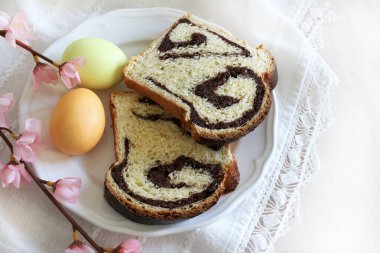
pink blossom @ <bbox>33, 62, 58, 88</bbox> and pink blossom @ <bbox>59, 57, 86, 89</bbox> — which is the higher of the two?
→ pink blossom @ <bbox>59, 57, 86, 89</bbox>

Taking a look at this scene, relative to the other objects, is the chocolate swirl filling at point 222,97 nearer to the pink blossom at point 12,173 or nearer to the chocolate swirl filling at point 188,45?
the chocolate swirl filling at point 188,45

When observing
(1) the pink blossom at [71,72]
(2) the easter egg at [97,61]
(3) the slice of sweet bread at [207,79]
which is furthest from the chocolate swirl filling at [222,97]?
(1) the pink blossom at [71,72]

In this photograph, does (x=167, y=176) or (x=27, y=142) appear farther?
(x=167, y=176)

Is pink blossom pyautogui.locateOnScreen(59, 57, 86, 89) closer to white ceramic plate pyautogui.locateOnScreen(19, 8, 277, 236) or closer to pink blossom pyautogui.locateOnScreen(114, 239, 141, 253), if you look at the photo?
white ceramic plate pyautogui.locateOnScreen(19, 8, 277, 236)

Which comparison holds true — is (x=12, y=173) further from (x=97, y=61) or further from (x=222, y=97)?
(x=222, y=97)

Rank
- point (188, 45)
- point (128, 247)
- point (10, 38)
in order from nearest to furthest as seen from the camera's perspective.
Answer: point (128, 247), point (10, 38), point (188, 45)

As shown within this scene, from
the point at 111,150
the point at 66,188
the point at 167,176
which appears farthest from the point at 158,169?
the point at 66,188

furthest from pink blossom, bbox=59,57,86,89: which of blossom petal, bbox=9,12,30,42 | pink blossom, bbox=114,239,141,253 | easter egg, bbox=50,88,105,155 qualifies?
pink blossom, bbox=114,239,141,253

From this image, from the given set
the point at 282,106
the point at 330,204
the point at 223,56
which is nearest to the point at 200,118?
the point at 223,56
